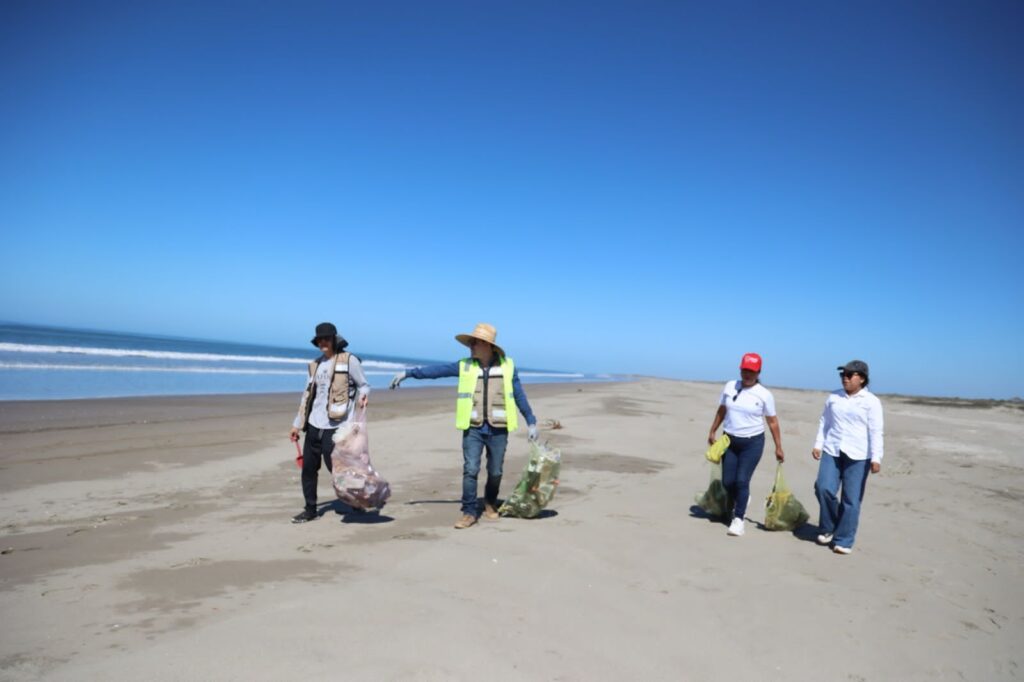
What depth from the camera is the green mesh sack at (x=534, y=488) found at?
6273mm

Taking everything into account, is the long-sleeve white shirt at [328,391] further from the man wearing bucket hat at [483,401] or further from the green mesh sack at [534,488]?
the green mesh sack at [534,488]

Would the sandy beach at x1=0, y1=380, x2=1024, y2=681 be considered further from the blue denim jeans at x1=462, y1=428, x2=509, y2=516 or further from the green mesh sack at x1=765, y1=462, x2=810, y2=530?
the blue denim jeans at x1=462, y1=428, x2=509, y2=516

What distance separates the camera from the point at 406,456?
1027 centimetres

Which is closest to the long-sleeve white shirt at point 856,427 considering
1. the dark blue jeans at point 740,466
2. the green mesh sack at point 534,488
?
the dark blue jeans at point 740,466

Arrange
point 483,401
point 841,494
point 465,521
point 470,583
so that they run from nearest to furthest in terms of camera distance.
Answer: point 470,583, point 841,494, point 465,521, point 483,401

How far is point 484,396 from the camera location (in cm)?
602

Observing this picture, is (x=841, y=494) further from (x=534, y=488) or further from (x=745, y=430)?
(x=534, y=488)

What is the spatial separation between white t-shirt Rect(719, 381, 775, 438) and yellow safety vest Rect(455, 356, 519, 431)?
228 cm

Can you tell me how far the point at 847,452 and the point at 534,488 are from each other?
3.11 meters

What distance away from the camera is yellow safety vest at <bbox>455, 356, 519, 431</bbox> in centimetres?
600

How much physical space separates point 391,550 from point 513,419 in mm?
1813

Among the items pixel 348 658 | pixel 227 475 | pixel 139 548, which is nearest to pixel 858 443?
pixel 348 658

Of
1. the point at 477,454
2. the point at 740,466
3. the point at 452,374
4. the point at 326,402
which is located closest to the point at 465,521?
the point at 477,454

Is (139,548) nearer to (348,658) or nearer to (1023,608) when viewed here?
(348,658)
